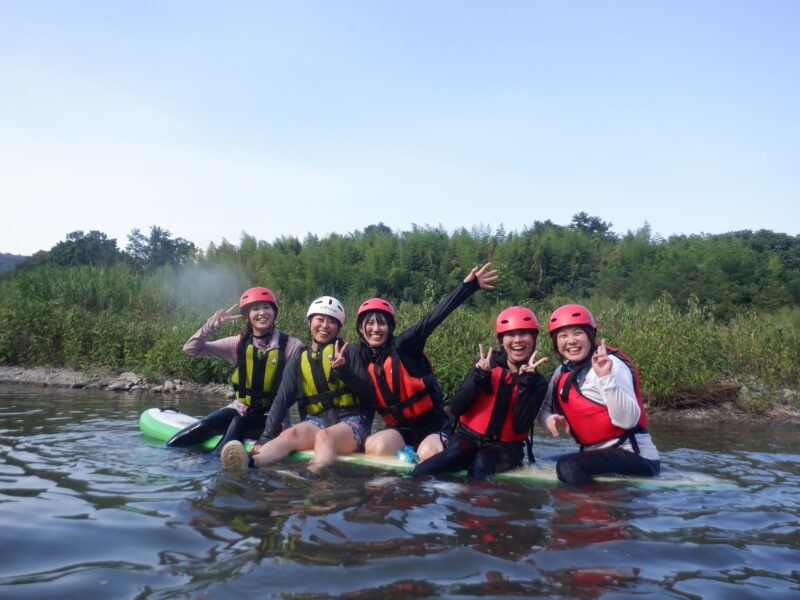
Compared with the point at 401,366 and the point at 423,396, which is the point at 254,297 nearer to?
the point at 401,366

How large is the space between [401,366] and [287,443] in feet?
3.51

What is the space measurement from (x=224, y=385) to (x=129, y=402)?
2.57 metres

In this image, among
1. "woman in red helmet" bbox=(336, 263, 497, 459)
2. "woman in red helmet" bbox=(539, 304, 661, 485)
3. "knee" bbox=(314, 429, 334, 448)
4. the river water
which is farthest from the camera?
"woman in red helmet" bbox=(336, 263, 497, 459)

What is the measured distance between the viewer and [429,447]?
489 centimetres

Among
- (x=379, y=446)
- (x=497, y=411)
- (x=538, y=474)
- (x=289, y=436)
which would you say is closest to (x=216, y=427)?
(x=289, y=436)

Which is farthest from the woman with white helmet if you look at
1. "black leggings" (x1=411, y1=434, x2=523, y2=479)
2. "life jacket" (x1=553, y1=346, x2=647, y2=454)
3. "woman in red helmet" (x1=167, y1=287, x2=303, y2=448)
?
"life jacket" (x1=553, y1=346, x2=647, y2=454)

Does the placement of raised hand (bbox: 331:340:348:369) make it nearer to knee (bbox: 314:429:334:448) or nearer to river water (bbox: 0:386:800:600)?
knee (bbox: 314:429:334:448)

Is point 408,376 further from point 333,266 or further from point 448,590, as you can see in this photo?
point 333,266

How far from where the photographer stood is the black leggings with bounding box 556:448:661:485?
14.5ft

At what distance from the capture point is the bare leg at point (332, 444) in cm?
477

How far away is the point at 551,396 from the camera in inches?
189

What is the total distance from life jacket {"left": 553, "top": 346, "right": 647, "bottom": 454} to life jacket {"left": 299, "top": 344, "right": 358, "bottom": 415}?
174 cm

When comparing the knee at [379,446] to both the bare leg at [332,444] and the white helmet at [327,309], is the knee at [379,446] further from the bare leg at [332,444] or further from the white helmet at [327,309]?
the white helmet at [327,309]

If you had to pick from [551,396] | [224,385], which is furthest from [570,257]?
[551,396]
